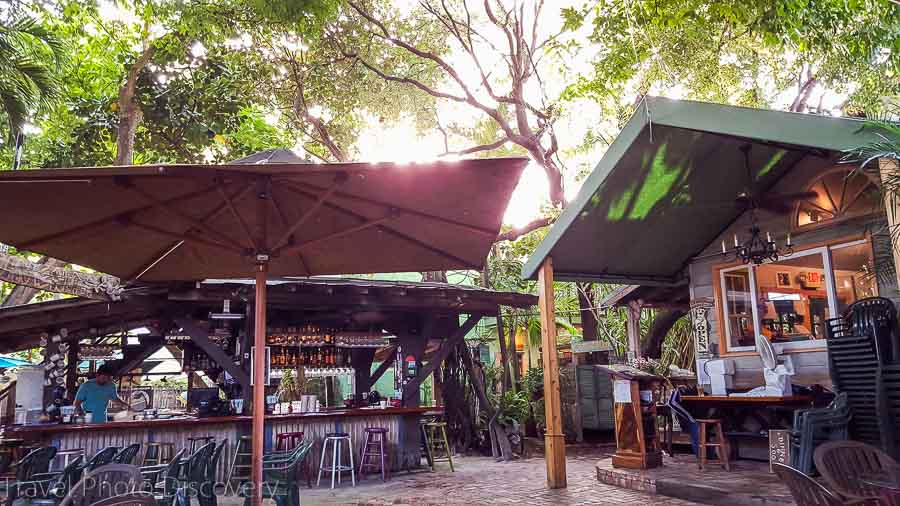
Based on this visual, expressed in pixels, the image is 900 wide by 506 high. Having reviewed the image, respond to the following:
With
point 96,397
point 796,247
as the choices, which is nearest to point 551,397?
point 796,247

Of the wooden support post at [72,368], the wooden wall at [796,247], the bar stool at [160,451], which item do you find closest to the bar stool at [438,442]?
the bar stool at [160,451]

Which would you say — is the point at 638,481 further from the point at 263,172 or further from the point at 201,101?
the point at 201,101

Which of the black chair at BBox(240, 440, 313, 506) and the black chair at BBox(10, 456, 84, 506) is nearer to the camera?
the black chair at BBox(10, 456, 84, 506)

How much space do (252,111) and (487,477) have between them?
966 centimetres

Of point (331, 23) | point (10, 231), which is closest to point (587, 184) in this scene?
point (10, 231)

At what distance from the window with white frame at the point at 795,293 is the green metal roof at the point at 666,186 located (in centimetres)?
89

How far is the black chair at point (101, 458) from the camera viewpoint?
5752mm

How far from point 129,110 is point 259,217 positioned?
7509 mm

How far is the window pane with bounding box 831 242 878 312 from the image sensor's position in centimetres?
766

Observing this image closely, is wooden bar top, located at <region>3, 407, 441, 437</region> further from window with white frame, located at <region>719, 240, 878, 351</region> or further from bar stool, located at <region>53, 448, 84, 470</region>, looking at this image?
window with white frame, located at <region>719, 240, 878, 351</region>

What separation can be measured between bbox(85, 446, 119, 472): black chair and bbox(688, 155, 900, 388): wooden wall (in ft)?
25.9

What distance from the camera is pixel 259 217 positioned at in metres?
4.60

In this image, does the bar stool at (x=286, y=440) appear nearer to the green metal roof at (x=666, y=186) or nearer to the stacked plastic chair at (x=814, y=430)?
the green metal roof at (x=666, y=186)

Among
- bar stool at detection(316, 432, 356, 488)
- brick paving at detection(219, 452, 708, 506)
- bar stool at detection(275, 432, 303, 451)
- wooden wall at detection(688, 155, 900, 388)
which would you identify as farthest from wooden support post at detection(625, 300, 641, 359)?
bar stool at detection(275, 432, 303, 451)
